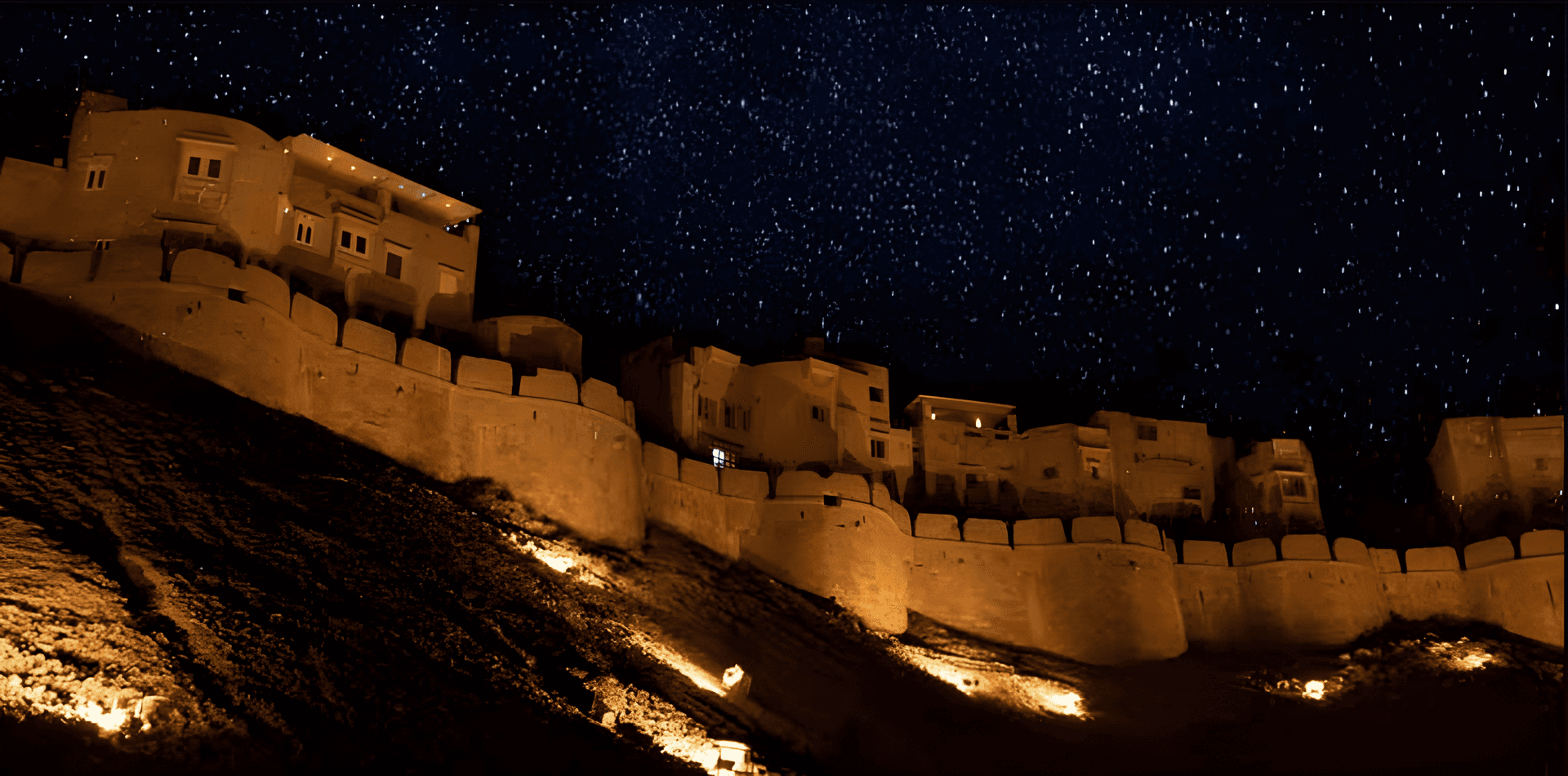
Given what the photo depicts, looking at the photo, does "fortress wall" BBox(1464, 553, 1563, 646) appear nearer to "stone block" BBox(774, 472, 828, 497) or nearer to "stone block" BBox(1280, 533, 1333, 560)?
"stone block" BBox(1280, 533, 1333, 560)

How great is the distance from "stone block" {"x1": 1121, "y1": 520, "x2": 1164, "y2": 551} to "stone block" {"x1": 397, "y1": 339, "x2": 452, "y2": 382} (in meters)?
19.7

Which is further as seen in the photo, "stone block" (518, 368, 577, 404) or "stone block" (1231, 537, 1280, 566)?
"stone block" (1231, 537, 1280, 566)

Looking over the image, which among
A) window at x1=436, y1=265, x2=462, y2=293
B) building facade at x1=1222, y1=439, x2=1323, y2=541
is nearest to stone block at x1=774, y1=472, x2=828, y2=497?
window at x1=436, y1=265, x2=462, y2=293

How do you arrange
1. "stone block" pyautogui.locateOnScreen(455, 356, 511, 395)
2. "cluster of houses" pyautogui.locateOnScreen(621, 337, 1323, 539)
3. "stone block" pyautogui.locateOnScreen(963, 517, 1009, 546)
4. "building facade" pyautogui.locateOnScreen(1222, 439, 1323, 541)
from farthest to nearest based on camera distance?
"building facade" pyautogui.locateOnScreen(1222, 439, 1323, 541), "cluster of houses" pyautogui.locateOnScreen(621, 337, 1323, 539), "stone block" pyautogui.locateOnScreen(963, 517, 1009, 546), "stone block" pyautogui.locateOnScreen(455, 356, 511, 395)

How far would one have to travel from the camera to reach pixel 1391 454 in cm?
5750

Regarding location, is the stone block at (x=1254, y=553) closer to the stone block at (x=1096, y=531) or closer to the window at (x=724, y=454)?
the stone block at (x=1096, y=531)

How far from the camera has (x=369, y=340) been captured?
32375 mm

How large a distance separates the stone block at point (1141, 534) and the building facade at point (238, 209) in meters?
19.5

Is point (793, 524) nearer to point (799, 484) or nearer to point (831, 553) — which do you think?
point (799, 484)

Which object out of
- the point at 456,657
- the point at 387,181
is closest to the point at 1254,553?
the point at 456,657

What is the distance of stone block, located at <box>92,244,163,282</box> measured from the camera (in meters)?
29.4

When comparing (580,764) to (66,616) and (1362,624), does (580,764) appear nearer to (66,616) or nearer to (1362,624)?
(66,616)

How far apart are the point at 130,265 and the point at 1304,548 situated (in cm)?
3205

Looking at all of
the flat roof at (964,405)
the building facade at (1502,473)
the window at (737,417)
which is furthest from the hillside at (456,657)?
the flat roof at (964,405)
